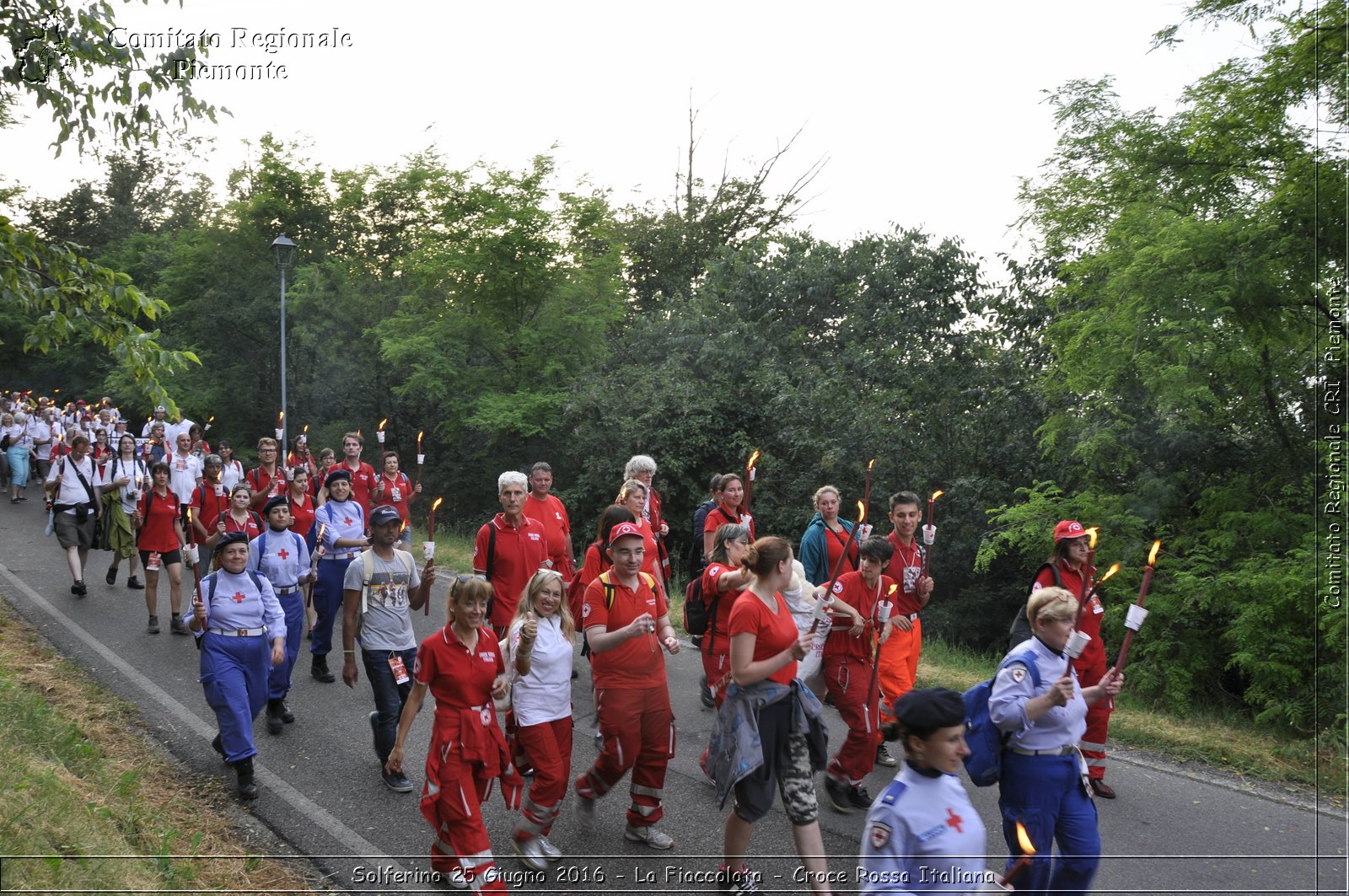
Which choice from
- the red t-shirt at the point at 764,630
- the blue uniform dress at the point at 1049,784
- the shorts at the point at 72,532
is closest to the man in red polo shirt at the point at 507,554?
the red t-shirt at the point at 764,630

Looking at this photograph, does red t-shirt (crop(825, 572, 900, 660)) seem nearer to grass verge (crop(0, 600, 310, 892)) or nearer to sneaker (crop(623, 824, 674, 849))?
sneaker (crop(623, 824, 674, 849))

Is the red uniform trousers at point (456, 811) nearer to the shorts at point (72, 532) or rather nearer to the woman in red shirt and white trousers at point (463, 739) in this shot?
the woman in red shirt and white trousers at point (463, 739)

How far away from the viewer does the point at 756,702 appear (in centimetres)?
493

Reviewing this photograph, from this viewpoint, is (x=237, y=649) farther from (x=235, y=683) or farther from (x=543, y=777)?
(x=543, y=777)

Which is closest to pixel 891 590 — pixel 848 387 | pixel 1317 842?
pixel 1317 842

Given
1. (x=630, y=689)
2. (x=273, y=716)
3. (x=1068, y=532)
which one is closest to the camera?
(x=630, y=689)

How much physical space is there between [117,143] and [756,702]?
6.05 meters

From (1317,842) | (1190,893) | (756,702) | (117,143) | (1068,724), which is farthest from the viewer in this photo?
(117,143)

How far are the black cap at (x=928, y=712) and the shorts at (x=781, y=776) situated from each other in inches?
55.0

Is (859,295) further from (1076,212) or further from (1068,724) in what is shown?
(1068,724)

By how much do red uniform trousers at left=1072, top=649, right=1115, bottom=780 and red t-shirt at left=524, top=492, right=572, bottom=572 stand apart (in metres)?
4.25

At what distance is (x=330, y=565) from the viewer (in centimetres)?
930

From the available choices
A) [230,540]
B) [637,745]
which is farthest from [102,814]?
[637,745]

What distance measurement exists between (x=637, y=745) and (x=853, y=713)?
159 cm
